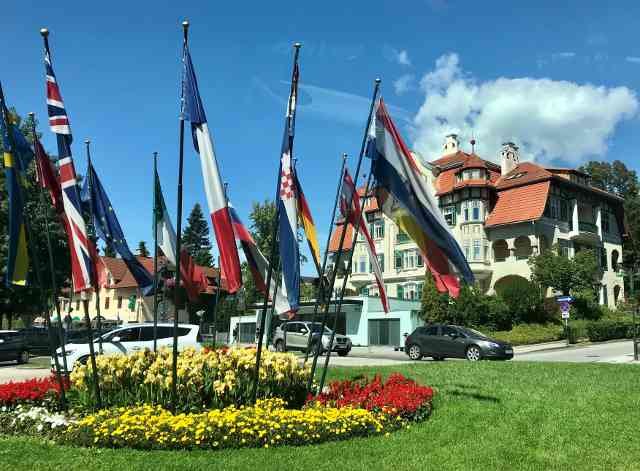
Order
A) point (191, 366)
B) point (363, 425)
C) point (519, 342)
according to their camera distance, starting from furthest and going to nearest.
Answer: point (519, 342) → point (191, 366) → point (363, 425)

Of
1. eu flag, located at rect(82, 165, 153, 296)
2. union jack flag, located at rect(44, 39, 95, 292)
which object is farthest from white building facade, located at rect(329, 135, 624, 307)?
union jack flag, located at rect(44, 39, 95, 292)

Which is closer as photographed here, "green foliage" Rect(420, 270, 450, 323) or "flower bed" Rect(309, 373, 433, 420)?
"flower bed" Rect(309, 373, 433, 420)

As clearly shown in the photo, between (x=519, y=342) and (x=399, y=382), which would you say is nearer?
(x=399, y=382)

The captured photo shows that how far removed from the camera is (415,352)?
1067 inches

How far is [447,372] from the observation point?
46.8 ft

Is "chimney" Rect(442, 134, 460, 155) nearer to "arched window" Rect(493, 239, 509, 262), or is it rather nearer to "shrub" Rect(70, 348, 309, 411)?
"arched window" Rect(493, 239, 509, 262)

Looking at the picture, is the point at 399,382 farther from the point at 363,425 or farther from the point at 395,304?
the point at 395,304

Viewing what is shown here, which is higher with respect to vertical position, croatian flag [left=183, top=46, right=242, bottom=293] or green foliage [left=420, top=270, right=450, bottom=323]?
croatian flag [left=183, top=46, right=242, bottom=293]

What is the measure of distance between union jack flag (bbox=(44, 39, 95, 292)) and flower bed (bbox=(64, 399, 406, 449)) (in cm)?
236

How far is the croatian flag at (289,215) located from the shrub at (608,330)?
3564cm

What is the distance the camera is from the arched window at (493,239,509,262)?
50.8m

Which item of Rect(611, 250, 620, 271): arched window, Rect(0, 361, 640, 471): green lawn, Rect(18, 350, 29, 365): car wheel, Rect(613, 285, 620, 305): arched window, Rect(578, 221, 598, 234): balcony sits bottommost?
Rect(18, 350, 29, 365): car wheel

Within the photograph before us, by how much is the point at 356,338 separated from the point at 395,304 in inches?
152

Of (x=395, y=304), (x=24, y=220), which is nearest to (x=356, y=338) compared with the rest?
(x=395, y=304)
